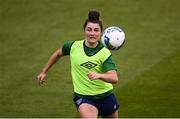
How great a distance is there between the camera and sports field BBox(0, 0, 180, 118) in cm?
1423

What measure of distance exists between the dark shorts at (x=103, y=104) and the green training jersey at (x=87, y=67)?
0.13 metres

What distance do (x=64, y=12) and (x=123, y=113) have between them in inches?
256

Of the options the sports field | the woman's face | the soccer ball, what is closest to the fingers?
the woman's face

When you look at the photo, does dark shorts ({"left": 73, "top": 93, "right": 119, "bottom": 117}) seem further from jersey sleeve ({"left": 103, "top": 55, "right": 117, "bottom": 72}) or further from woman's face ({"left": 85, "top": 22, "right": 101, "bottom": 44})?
woman's face ({"left": 85, "top": 22, "right": 101, "bottom": 44})

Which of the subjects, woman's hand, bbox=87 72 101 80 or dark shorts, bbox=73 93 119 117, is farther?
dark shorts, bbox=73 93 119 117

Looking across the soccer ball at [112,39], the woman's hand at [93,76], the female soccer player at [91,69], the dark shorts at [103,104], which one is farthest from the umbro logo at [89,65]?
the soccer ball at [112,39]

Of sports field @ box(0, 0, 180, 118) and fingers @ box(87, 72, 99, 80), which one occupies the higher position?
fingers @ box(87, 72, 99, 80)

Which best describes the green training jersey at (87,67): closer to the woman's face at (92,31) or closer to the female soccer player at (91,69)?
the female soccer player at (91,69)

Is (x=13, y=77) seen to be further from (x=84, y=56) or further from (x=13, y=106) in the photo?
(x=84, y=56)

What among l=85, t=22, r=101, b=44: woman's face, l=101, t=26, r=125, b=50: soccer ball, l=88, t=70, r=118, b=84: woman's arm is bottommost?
l=88, t=70, r=118, b=84: woman's arm

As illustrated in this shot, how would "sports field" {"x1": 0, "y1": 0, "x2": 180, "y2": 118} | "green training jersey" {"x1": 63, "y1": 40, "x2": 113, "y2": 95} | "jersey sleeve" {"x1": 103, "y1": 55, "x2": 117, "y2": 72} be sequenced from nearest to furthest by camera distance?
Result: "jersey sleeve" {"x1": 103, "y1": 55, "x2": 117, "y2": 72} → "green training jersey" {"x1": 63, "y1": 40, "x2": 113, "y2": 95} → "sports field" {"x1": 0, "y1": 0, "x2": 180, "y2": 118}

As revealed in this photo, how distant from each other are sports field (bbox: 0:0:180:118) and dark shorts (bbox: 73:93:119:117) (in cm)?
295

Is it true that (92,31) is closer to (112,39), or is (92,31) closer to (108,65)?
(108,65)

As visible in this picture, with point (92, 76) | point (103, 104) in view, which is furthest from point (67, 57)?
point (92, 76)
